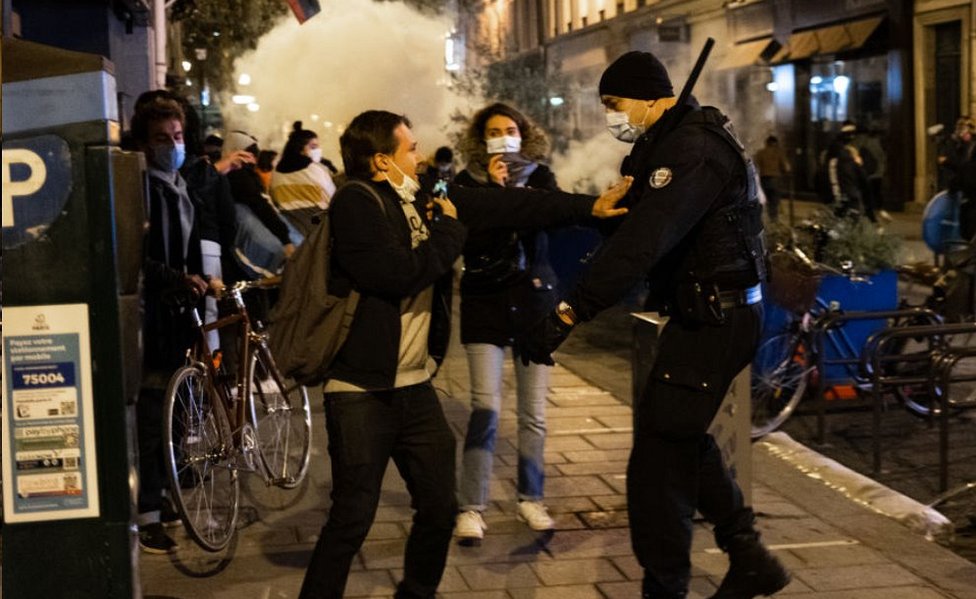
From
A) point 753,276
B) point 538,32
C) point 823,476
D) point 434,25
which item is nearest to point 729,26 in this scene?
point 538,32

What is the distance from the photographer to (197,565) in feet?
19.6

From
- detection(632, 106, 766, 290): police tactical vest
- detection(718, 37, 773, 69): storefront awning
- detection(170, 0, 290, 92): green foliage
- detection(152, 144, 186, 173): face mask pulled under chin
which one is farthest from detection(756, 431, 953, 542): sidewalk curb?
detection(718, 37, 773, 69): storefront awning

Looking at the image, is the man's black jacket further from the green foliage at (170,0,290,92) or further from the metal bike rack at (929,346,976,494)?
the green foliage at (170,0,290,92)

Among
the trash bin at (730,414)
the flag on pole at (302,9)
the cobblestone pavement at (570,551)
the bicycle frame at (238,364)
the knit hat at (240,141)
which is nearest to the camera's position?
the cobblestone pavement at (570,551)

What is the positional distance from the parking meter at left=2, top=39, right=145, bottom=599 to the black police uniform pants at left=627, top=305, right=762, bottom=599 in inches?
71.5

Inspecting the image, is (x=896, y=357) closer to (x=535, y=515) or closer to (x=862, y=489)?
(x=862, y=489)

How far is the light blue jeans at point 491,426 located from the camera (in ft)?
20.4

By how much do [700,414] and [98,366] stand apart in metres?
2.03

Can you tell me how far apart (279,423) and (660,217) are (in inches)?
130

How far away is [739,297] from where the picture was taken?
4.69 m

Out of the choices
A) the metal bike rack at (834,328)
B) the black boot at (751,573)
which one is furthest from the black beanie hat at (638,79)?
the metal bike rack at (834,328)

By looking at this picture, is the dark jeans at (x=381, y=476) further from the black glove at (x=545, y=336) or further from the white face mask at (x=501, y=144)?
→ the white face mask at (x=501, y=144)

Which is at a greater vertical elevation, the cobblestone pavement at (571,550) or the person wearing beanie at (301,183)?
the person wearing beanie at (301,183)

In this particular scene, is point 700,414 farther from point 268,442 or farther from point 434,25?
point 434,25
